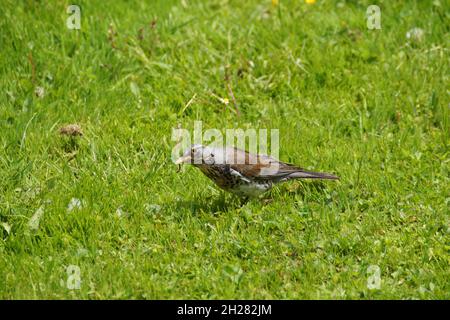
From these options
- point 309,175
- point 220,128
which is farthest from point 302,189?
point 220,128

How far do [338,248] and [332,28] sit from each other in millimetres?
3666

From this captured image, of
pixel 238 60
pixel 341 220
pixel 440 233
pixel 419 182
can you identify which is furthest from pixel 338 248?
pixel 238 60

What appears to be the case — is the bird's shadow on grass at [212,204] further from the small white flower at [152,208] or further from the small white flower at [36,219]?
the small white flower at [36,219]

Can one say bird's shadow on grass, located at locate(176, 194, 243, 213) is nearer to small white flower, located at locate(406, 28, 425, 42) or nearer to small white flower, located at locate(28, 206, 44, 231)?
small white flower, located at locate(28, 206, 44, 231)

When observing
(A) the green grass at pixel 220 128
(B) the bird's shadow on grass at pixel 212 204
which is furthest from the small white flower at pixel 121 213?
(B) the bird's shadow on grass at pixel 212 204

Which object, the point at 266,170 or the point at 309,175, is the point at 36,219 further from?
the point at 309,175

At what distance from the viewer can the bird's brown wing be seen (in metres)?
7.07

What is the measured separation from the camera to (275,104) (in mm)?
8492

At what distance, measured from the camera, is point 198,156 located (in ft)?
22.4

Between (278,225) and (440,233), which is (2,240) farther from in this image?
(440,233)

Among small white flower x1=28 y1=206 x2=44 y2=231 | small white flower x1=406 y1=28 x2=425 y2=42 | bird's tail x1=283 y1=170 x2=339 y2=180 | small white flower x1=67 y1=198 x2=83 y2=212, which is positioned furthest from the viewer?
small white flower x1=406 y1=28 x2=425 y2=42

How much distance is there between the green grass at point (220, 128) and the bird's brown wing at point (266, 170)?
19 centimetres

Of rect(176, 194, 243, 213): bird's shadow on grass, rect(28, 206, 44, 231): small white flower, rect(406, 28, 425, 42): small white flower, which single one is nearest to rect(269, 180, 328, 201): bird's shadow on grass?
rect(176, 194, 243, 213): bird's shadow on grass

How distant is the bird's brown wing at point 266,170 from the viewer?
7.07m
